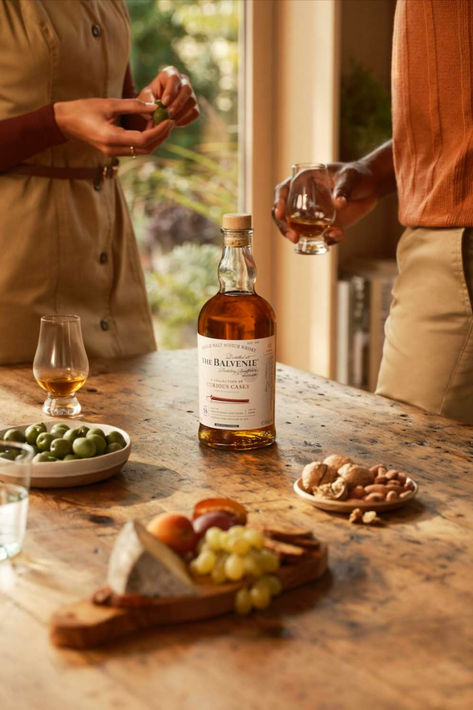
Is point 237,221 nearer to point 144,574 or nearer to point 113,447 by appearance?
point 113,447

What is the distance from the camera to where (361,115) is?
3.59m

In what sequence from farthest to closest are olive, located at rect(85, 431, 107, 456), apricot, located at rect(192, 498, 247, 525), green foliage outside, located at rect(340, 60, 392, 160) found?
green foliage outside, located at rect(340, 60, 392, 160), olive, located at rect(85, 431, 107, 456), apricot, located at rect(192, 498, 247, 525)

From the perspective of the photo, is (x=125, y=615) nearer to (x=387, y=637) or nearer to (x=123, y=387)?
(x=387, y=637)

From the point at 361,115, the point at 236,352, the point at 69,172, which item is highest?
the point at 361,115

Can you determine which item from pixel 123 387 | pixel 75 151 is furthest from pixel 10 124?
pixel 123 387

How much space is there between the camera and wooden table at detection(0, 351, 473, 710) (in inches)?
27.5

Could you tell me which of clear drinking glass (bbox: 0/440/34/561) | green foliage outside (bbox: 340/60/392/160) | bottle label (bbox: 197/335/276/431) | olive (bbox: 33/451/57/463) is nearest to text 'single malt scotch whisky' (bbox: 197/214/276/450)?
bottle label (bbox: 197/335/276/431)

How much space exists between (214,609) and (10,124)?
129 cm

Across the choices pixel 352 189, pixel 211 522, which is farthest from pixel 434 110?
pixel 211 522

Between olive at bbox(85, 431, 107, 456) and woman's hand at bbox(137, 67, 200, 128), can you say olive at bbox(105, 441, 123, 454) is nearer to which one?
olive at bbox(85, 431, 107, 456)

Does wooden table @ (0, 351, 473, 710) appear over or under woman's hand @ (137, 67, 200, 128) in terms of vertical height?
under

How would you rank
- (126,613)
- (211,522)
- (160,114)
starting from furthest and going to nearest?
(160,114)
(211,522)
(126,613)

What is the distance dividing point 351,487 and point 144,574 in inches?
13.5

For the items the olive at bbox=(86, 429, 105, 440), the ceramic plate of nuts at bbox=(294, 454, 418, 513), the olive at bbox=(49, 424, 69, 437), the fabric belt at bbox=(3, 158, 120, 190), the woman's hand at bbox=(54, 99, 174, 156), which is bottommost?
the ceramic plate of nuts at bbox=(294, 454, 418, 513)
